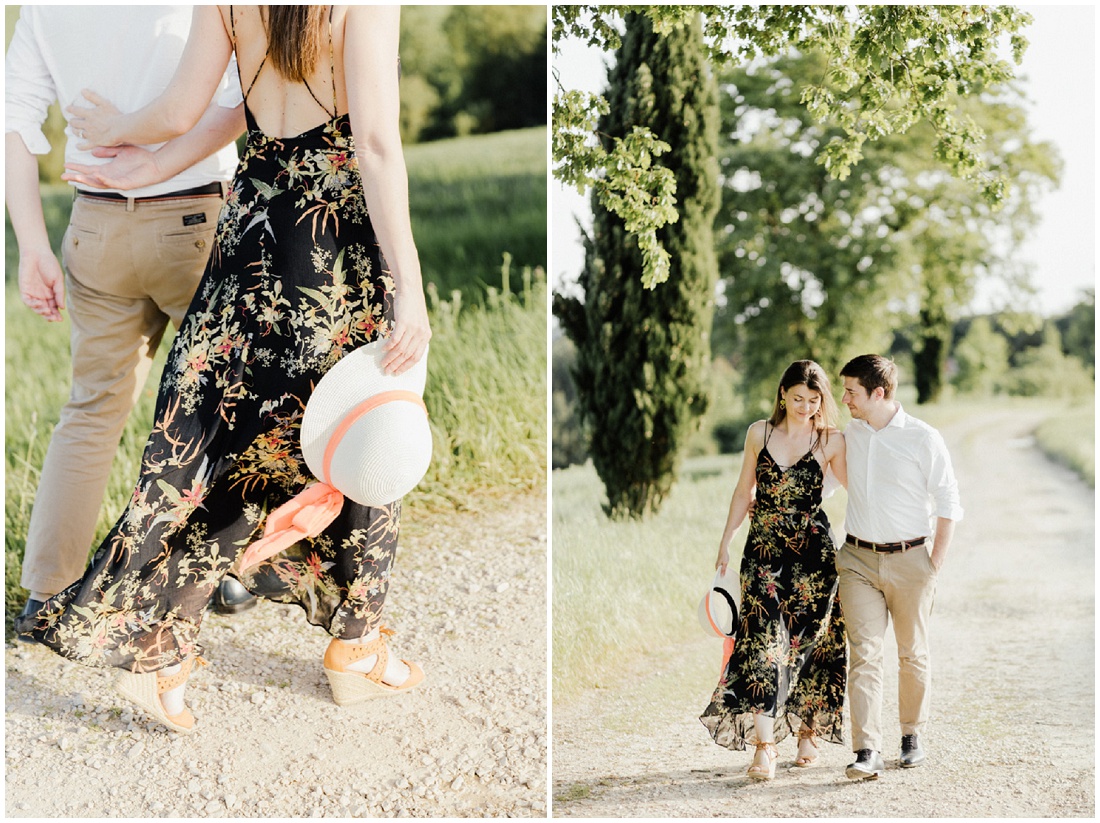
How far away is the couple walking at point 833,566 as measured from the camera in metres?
2.96

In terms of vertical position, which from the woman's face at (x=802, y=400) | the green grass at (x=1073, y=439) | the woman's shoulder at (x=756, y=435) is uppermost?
the woman's face at (x=802, y=400)

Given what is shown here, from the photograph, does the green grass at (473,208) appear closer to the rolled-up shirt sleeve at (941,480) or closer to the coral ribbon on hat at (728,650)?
the coral ribbon on hat at (728,650)

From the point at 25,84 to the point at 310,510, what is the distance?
1637 mm

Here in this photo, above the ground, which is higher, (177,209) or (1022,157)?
(1022,157)

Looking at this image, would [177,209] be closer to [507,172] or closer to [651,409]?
[651,409]

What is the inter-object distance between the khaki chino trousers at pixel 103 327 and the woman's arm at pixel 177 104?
0.21 m

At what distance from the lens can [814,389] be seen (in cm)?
295

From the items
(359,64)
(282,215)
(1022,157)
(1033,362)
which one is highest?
(1022,157)

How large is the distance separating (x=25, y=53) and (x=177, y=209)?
2.24ft

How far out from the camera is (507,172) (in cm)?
805

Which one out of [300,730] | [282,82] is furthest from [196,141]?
[300,730]

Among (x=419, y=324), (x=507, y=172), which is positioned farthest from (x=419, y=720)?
(x=507, y=172)

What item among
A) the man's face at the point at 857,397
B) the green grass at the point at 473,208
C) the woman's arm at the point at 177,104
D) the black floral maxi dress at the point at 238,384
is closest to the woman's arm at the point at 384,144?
the black floral maxi dress at the point at 238,384

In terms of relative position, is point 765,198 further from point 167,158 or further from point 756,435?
point 167,158
